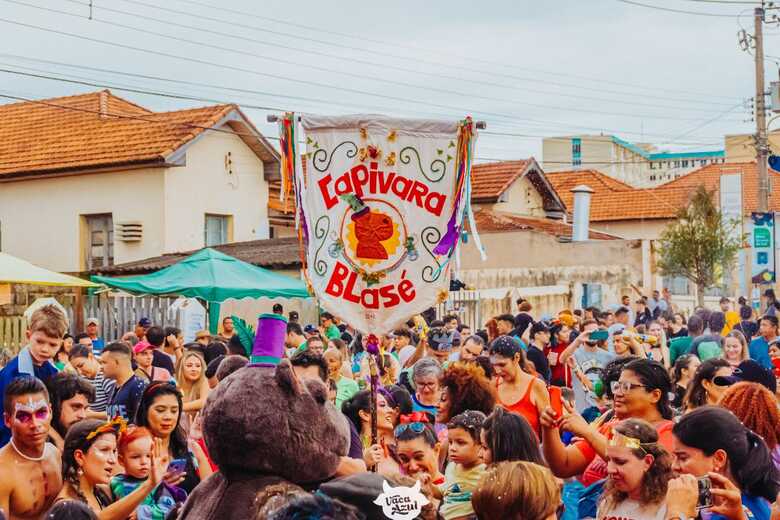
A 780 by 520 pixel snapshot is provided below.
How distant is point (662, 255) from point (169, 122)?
17744 mm

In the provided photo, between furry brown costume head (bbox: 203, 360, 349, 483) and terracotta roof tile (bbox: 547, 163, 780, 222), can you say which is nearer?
furry brown costume head (bbox: 203, 360, 349, 483)

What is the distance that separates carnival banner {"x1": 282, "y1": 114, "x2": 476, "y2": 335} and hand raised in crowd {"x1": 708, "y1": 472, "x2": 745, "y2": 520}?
90.0 inches

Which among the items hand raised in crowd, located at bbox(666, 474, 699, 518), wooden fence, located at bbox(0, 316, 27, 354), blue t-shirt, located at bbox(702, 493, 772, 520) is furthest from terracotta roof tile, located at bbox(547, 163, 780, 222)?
hand raised in crowd, located at bbox(666, 474, 699, 518)

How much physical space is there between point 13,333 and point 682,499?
15330 mm

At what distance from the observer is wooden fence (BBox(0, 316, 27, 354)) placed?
1739 centimetres

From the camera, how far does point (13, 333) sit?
1764 centimetres

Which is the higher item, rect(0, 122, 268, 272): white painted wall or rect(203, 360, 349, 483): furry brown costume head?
rect(0, 122, 268, 272): white painted wall

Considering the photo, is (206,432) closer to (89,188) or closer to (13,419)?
(13,419)

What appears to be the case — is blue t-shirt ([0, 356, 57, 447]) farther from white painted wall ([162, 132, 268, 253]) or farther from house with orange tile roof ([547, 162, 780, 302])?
house with orange tile roof ([547, 162, 780, 302])

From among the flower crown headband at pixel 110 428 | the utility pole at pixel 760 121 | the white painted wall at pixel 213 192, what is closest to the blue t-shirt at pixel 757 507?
the flower crown headband at pixel 110 428

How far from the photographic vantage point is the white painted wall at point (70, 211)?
26.9m

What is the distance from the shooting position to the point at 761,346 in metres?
12.6

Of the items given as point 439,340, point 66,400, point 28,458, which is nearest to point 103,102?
point 439,340

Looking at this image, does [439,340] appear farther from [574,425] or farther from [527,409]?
[574,425]
